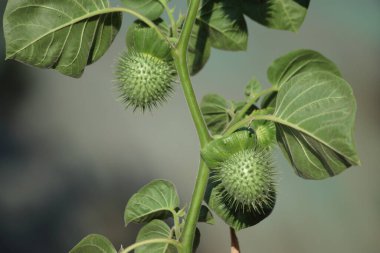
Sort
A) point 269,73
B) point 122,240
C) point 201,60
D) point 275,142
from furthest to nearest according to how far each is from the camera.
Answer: point 122,240 < point 201,60 < point 269,73 < point 275,142

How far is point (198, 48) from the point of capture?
1.11 metres

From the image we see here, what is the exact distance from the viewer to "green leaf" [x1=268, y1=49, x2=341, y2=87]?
99 centimetres

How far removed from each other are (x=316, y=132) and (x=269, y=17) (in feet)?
1.11

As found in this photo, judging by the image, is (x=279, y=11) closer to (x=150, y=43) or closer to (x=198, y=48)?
(x=198, y=48)

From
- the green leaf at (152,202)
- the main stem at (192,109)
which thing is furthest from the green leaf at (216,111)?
the main stem at (192,109)

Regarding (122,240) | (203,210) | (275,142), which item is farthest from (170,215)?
(122,240)

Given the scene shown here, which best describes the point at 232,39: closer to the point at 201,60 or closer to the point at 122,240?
the point at 201,60

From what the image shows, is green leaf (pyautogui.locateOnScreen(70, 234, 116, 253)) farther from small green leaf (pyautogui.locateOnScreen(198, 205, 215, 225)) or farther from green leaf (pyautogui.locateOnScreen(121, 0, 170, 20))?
green leaf (pyautogui.locateOnScreen(121, 0, 170, 20))

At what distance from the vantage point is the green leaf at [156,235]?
0.94 meters

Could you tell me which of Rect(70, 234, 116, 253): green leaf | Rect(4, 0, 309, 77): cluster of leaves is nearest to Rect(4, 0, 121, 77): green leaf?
Rect(4, 0, 309, 77): cluster of leaves

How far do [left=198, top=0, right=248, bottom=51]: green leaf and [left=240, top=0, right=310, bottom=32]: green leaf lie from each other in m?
0.03

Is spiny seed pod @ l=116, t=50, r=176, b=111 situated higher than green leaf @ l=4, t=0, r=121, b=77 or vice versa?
green leaf @ l=4, t=0, r=121, b=77

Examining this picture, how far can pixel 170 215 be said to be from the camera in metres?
1.06

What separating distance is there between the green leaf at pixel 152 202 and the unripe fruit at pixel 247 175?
21 centimetres
